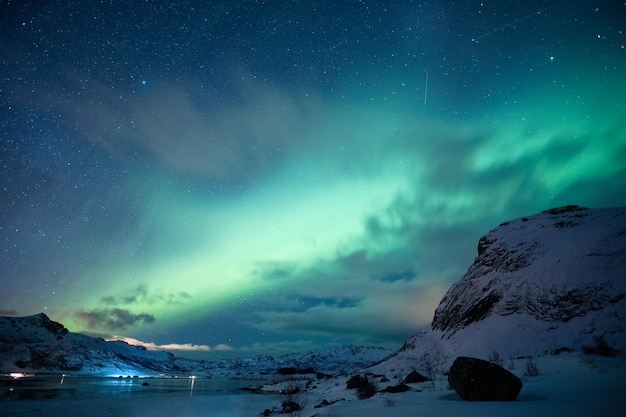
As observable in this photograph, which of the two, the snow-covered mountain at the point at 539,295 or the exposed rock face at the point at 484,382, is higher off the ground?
the snow-covered mountain at the point at 539,295

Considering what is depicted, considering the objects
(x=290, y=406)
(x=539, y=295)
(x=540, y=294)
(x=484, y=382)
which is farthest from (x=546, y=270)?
(x=484, y=382)

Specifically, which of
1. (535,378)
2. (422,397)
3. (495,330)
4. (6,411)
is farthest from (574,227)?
(6,411)

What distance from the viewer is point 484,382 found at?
991cm

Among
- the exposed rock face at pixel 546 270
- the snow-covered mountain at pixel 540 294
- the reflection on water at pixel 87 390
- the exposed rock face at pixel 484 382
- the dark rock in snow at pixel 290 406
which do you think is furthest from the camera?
the exposed rock face at pixel 546 270

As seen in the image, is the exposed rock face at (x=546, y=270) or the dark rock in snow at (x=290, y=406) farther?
the exposed rock face at (x=546, y=270)

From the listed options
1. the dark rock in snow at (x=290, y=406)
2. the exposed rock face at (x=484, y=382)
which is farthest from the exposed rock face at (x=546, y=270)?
the exposed rock face at (x=484, y=382)

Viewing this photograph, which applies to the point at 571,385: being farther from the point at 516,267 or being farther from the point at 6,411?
the point at 516,267

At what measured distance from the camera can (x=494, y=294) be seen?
158 feet

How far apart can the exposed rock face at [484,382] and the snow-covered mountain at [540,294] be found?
20800mm

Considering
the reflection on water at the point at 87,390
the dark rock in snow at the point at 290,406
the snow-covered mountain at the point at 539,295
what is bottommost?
the reflection on water at the point at 87,390

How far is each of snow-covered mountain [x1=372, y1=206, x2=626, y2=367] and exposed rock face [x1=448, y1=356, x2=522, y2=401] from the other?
68.2 ft

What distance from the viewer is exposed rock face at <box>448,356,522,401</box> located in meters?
9.59

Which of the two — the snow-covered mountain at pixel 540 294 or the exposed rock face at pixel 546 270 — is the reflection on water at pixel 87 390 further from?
the exposed rock face at pixel 546 270

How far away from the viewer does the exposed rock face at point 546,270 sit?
1453 inches
